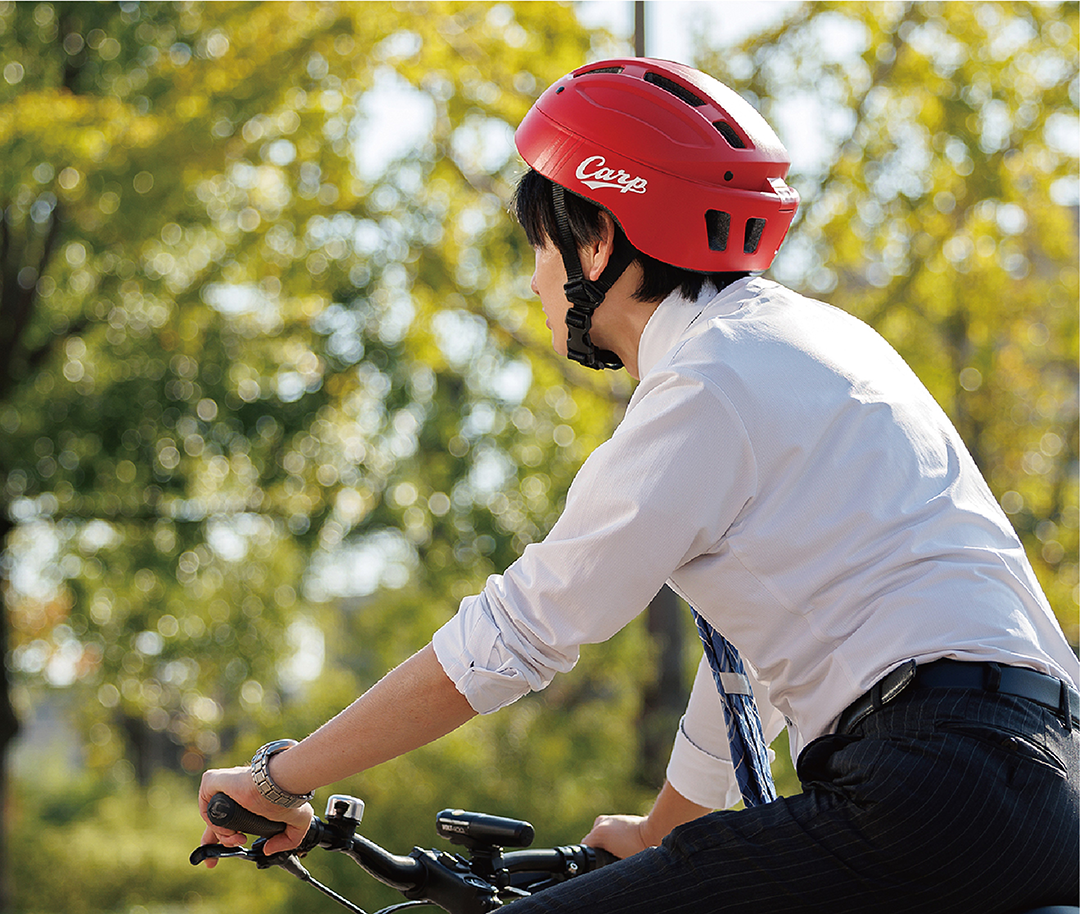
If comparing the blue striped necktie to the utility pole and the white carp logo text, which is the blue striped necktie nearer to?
the white carp logo text

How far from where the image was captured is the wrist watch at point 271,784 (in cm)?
198

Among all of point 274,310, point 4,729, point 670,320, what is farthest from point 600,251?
point 4,729

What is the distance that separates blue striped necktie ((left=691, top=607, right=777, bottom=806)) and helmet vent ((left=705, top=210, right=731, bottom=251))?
0.64 meters

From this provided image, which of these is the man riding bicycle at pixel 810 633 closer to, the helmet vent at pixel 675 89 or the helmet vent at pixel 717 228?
the helmet vent at pixel 717 228

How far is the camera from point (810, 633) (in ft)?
5.53

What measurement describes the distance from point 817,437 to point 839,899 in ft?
2.00

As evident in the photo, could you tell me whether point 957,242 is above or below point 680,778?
below

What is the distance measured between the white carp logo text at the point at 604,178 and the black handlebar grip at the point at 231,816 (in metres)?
1.22

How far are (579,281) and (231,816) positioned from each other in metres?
1.10

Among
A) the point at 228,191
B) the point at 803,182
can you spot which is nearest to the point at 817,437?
the point at 803,182

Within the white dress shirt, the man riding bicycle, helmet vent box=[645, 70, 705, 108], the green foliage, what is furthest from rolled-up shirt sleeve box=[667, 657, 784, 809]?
the green foliage

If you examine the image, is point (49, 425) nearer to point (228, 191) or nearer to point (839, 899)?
point (228, 191)

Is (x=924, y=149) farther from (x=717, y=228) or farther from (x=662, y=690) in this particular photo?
(x=717, y=228)

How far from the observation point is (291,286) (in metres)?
10.1
